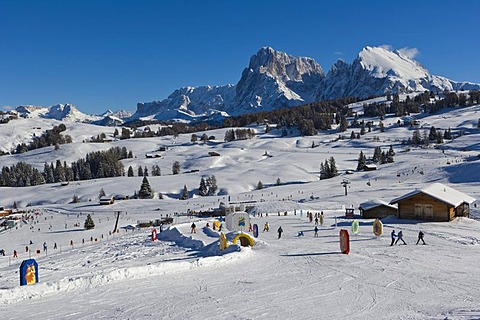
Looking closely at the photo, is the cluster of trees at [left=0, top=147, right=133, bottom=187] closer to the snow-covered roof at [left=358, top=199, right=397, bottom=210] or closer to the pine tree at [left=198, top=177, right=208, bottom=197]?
the pine tree at [left=198, top=177, right=208, bottom=197]

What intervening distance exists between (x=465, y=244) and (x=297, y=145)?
13693cm

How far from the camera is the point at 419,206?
3456cm

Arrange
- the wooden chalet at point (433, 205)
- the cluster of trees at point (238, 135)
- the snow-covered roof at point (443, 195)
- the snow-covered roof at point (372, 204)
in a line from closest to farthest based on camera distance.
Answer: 1. the snow-covered roof at point (443, 195)
2. the wooden chalet at point (433, 205)
3. the snow-covered roof at point (372, 204)
4. the cluster of trees at point (238, 135)

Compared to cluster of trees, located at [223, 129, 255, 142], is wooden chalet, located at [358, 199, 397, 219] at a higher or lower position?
lower

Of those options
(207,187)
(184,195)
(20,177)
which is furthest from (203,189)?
(20,177)

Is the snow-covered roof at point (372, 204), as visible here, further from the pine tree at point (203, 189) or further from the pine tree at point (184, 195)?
the pine tree at point (203, 189)

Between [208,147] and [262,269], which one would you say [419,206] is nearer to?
[262,269]

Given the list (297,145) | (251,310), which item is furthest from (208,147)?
(251,310)

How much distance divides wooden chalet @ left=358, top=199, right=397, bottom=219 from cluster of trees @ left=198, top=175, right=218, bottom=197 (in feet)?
177

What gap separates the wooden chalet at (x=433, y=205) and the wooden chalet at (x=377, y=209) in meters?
2.47

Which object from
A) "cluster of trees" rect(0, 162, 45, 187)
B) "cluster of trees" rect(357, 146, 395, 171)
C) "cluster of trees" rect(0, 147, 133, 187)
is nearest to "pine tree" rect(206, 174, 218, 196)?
"cluster of trees" rect(357, 146, 395, 171)

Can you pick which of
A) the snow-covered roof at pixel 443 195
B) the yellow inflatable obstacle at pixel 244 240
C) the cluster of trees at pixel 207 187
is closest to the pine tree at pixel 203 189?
the cluster of trees at pixel 207 187

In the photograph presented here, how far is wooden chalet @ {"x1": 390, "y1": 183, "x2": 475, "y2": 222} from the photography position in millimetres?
33125

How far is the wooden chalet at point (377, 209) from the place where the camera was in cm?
3853
